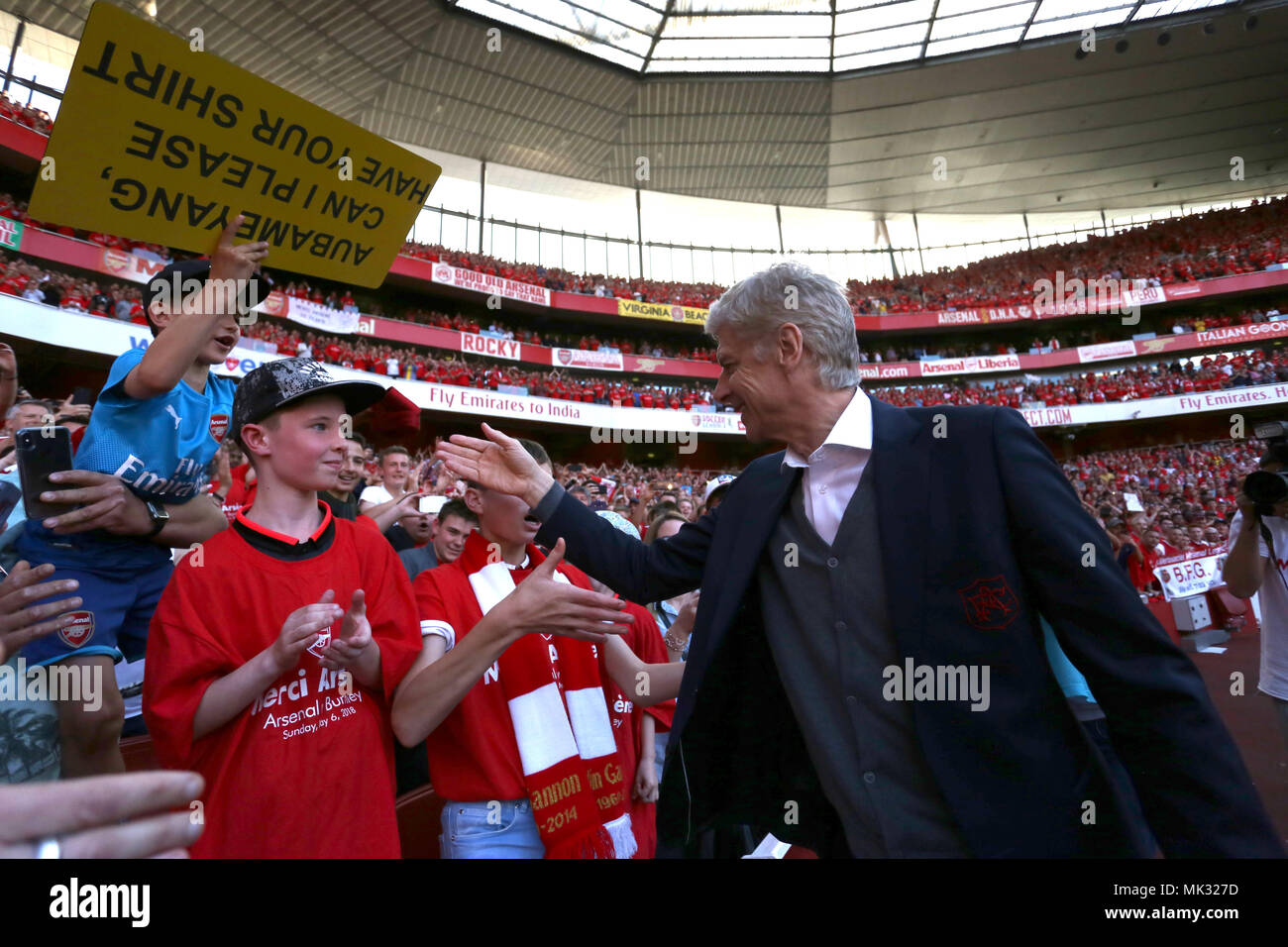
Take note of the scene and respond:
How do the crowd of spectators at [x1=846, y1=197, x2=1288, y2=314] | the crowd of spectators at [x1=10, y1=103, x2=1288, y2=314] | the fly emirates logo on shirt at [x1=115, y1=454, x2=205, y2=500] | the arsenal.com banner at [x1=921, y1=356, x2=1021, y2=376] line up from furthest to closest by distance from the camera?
the arsenal.com banner at [x1=921, y1=356, x2=1021, y2=376] < the crowd of spectators at [x1=846, y1=197, x2=1288, y2=314] < the crowd of spectators at [x1=10, y1=103, x2=1288, y2=314] < the fly emirates logo on shirt at [x1=115, y1=454, x2=205, y2=500]

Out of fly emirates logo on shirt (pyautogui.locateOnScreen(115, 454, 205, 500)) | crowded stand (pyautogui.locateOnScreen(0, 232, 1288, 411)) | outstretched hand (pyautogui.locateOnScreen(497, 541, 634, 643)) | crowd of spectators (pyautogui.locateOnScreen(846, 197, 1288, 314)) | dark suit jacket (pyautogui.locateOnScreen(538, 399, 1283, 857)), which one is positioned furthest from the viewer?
crowd of spectators (pyautogui.locateOnScreen(846, 197, 1288, 314))

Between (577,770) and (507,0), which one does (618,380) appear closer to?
(507,0)

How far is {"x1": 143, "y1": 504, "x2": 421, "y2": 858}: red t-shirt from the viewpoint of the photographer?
4.77ft

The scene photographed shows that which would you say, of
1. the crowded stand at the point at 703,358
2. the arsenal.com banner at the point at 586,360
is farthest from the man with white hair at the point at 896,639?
the arsenal.com banner at the point at 586,360

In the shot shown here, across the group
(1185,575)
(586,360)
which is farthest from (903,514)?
(586,360)

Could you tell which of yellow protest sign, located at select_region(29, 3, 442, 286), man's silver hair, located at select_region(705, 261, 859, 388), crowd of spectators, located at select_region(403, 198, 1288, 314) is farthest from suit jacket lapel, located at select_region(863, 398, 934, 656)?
crowd of spectators, located at select_region(403, 198, 1288, 314)

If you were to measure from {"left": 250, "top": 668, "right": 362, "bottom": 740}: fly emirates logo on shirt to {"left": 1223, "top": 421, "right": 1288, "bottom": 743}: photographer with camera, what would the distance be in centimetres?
369

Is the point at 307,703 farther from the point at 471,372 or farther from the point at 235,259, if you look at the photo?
the point at 471,372

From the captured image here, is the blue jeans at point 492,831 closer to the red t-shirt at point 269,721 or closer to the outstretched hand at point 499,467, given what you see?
the red t-shirt at point 269,721

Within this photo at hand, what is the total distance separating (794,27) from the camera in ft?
62.4

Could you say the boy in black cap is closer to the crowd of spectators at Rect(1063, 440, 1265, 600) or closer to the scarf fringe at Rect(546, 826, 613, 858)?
the scarf fringe at Rect(546, 826, 613, 858)

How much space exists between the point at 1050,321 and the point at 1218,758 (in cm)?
3687

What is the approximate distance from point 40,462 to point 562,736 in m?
1.64

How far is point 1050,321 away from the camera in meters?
32.0
